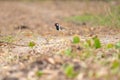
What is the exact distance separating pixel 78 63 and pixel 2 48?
344 cm

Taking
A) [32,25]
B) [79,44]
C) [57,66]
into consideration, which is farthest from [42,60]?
[32,25]

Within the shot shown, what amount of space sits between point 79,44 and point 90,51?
519 millimetres

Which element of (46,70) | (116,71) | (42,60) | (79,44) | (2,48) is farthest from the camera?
(2,48)

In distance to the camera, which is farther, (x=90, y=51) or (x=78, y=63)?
(x=90, y=51)

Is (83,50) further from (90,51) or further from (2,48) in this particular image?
(2,48)

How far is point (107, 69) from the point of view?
5.66m

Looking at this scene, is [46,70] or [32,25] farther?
[32,25]

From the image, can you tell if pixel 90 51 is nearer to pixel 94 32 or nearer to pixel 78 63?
pixel 78 63

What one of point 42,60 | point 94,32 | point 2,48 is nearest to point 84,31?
point 94,32

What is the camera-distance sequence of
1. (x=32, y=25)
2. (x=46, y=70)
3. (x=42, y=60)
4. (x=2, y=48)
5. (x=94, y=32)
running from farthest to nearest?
(x=32, y=25)
(x=94, y=32)
(x=2, y=48)
(x=42, y=60)
(x=46, y=70)

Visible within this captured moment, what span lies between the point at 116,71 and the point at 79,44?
1.74 m

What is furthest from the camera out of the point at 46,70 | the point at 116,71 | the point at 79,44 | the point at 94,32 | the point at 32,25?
the point at 32,25

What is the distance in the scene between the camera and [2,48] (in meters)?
9.17

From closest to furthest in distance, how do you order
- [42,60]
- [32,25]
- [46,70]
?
[46,70]
[42,60]
[32,25]
